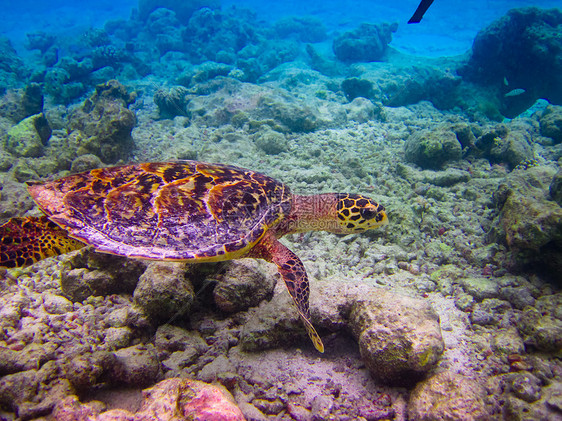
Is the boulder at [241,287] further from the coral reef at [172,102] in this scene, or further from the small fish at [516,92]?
the small fish at [516,92]

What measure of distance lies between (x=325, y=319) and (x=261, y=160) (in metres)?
4.36

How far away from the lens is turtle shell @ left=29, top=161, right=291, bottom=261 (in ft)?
7.98

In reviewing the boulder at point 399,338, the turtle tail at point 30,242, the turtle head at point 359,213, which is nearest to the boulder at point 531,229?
the turtle head at point 359,213

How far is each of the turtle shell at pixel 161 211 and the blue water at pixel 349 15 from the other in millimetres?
32971

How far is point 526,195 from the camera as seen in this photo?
135 inches

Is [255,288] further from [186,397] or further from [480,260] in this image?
[480,260]

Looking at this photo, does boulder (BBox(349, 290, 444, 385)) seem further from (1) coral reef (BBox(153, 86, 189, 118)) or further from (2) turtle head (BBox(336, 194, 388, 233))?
(1) coral reef (BBox(153, 86, 189, 118))

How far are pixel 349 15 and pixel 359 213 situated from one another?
52.0m

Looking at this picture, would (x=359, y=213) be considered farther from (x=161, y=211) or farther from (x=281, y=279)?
(x=161, y=211)

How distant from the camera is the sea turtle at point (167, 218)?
2.41 m

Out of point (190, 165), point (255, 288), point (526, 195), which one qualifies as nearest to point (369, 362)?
point (255, 288)

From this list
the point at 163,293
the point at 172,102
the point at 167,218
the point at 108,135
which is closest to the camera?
the point at 163,293

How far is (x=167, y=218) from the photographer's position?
261 cm

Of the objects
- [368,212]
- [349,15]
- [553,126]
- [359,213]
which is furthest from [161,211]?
[349,15]
